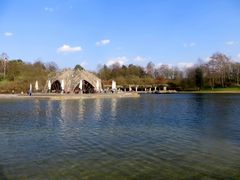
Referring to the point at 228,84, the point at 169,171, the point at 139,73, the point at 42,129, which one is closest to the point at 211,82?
the point at 228,84

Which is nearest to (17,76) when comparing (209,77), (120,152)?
(209,77)

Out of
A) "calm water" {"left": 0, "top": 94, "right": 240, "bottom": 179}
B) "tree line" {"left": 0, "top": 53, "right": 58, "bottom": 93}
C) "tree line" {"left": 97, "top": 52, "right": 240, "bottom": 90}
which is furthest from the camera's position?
"tree line" {"left": 97, "top": 52, "right": 240, "bottom": 90}

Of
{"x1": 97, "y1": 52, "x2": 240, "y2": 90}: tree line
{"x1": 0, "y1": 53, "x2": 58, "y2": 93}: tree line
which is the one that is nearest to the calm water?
{"x1": 0, "y1": 53, "x2": 58, "y2": 93}: tree line

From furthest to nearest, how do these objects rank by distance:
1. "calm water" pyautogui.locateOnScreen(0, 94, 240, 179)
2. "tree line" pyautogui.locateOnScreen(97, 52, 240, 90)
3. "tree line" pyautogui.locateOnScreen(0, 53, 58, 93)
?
"tree line" pyautogui.locateOnScreen(97, 52, 240, 90) → "tree line" pyautogui.locateOnScreen(0, 53, 58, 93) → "calm water" pyautogui.locateOnScreen(0, 94, 240, 179)

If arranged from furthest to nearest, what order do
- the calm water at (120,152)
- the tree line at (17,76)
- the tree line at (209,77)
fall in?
1. the tree line at (209,77)
2. the tree line at (17,76)
3. the calm water at (120,152)

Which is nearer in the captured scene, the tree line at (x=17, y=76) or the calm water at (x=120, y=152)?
the calm water at (x=120, y=152)

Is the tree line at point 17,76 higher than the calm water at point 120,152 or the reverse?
higher

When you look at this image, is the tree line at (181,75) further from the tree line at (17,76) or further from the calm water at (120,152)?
the calm water at (120,152)

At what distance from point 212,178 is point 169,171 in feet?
4.97

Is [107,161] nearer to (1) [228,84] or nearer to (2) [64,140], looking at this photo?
(2) [64,140]

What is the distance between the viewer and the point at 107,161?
13.2 meters

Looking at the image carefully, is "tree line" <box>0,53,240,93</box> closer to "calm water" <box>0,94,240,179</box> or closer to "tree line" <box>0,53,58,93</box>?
"tree line" <box>0,53,58,93</box>

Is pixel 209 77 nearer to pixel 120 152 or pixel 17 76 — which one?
pixel 17 76

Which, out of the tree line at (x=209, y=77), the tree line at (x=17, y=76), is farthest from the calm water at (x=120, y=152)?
the tree line at (x=209, y=77)
